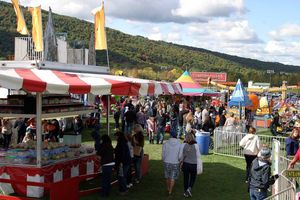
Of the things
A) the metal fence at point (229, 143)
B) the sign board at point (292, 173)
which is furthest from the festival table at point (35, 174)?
the metal fence at point (229, 143)

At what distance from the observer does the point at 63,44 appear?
1322 centimetres

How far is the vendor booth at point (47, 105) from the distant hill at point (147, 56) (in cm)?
2762

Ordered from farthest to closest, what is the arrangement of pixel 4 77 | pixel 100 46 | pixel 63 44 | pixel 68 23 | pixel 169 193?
pixel 68 23
pixel 63 44
pixel 100 46
pixel 169 193
pixel 4 77

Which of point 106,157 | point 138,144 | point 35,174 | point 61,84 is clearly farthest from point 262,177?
point 35,174

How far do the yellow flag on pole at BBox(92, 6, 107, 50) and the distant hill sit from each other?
26.0m

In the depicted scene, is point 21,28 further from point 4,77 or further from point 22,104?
point 4,77

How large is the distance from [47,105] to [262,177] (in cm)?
451

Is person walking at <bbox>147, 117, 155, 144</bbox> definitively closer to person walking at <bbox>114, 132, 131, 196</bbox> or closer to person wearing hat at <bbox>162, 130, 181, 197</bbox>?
person walking at <bbox>114, 132, 131, 196</bbox>

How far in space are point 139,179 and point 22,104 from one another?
3526mm

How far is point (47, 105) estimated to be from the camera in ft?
22.9

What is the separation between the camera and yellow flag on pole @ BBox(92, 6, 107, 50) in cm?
917

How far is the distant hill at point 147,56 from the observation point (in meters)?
53.1

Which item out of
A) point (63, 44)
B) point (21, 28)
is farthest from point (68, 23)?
point (21, 28)

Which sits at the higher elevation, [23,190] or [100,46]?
[100,46]
